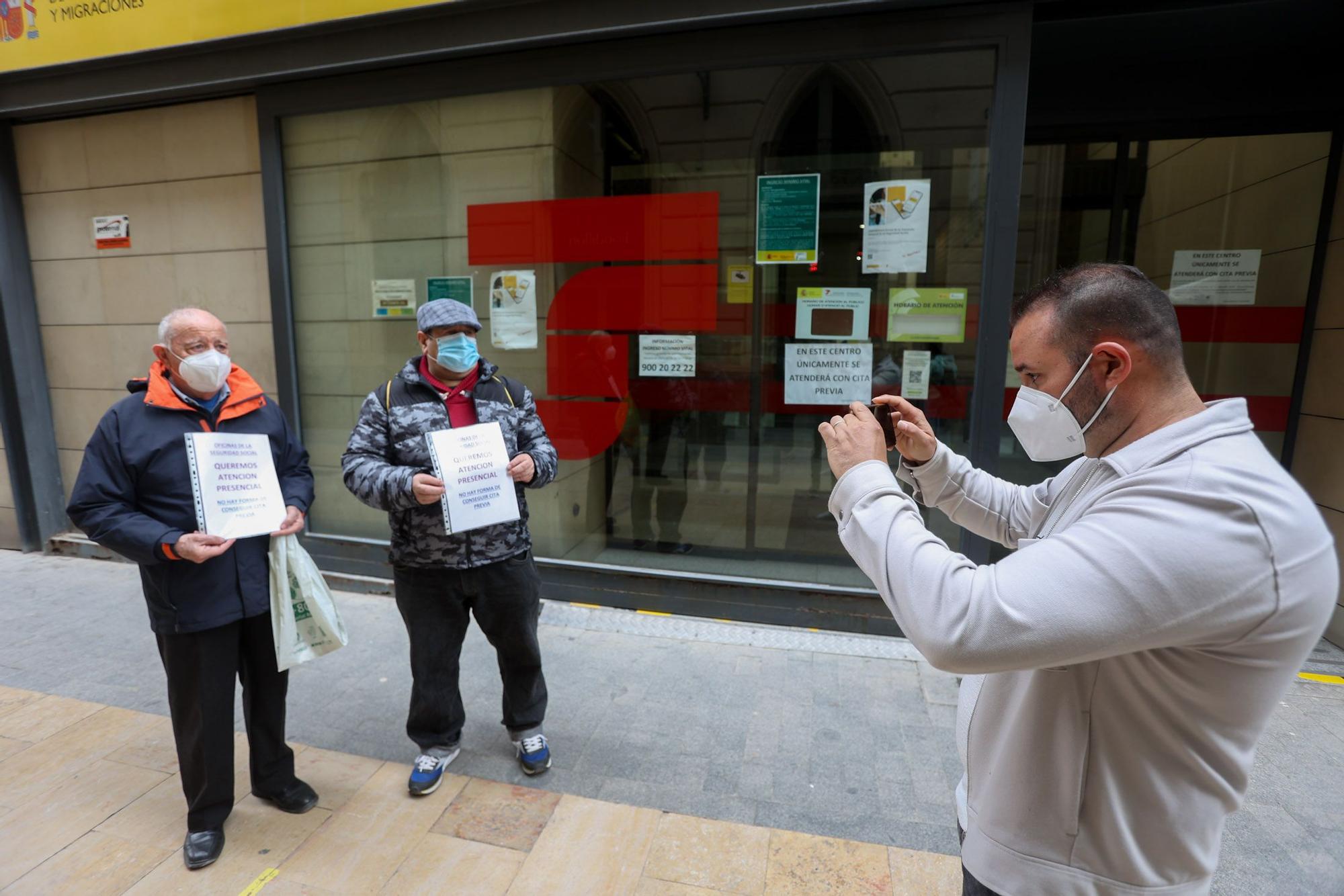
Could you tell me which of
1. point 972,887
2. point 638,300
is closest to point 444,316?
point 638,300

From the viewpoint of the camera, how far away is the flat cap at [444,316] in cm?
276

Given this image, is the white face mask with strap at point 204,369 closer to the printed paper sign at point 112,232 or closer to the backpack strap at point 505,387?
the backpack strap at point 505,387

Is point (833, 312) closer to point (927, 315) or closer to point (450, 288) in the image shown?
point (927, 315)

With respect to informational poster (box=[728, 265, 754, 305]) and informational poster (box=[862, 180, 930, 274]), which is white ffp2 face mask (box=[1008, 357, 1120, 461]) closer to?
informational poster (box=[862, 180, 930, 274])

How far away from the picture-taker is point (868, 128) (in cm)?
430

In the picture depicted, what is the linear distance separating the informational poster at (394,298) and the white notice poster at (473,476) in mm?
2764

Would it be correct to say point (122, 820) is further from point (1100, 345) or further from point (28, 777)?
point (1100, 345)

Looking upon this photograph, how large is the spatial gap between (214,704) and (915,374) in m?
4.04

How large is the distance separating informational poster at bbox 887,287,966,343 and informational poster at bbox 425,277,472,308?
2971 millimetres

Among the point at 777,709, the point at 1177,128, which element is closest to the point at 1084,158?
the point at 1177,128

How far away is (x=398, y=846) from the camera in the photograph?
2623mm

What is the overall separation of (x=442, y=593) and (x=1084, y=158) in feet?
17.5

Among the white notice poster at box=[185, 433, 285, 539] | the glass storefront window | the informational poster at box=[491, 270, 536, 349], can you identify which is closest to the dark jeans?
the white notice poster at box=[185, 433, 285, 539]

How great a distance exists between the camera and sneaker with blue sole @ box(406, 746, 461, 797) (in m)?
2.89
